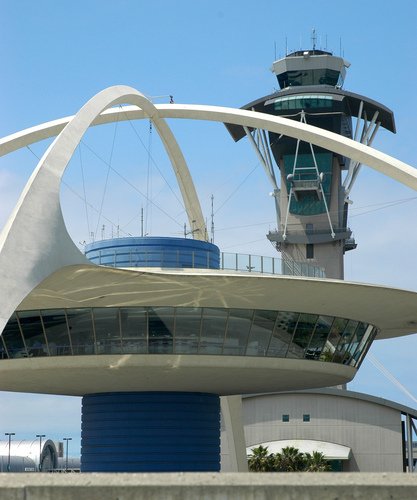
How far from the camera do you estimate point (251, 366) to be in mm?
39625

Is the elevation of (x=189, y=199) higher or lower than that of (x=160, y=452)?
higher

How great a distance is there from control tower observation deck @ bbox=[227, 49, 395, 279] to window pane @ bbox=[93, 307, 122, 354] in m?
79.1

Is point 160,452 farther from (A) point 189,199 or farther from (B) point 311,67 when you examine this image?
(B) point 311,67

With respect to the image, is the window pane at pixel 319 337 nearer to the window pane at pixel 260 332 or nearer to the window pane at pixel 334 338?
the window pane at pixel 334 338

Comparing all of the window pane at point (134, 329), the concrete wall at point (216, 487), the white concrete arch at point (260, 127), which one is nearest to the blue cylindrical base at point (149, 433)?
the window pane at point (134, 329)

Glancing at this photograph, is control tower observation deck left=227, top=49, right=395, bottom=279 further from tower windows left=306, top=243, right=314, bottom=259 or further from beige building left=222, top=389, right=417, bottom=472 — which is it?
beige building left=222, top=389, right=417, bottom=472

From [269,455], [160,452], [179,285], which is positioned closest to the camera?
[179,285]

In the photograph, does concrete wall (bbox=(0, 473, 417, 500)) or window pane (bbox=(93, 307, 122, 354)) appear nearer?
concrete wall (bbox=(0, 473, 417, 500))

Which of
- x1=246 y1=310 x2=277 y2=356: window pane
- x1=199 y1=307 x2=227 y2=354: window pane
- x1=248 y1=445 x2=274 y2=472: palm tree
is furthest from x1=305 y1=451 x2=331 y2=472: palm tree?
x1=199 y1=307 x2=227 y2=354: window pane

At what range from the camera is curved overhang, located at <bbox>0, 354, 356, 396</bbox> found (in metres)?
38.0

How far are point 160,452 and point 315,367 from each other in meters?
8.17

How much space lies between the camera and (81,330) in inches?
1497

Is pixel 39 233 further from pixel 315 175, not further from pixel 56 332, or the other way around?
pixel 315 175

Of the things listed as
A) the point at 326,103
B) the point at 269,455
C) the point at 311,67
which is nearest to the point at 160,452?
the point at 269,455
